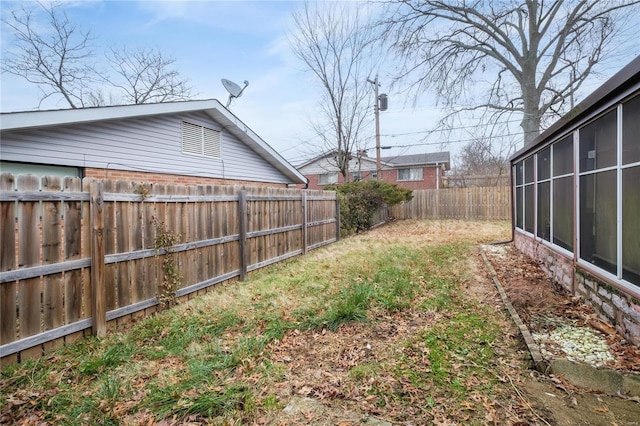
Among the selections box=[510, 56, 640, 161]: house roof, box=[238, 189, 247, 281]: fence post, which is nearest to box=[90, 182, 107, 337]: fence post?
box=[238, 189, 247, 281]: fence post

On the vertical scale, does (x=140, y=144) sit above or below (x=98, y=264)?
above

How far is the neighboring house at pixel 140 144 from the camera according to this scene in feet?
19.5

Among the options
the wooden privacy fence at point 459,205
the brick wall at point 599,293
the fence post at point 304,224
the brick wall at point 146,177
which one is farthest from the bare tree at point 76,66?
the brick wall at point 599,293

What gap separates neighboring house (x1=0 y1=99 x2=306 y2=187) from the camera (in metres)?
5.95

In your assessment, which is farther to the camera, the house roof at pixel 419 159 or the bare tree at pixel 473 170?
the bare tree at pixel 473 170

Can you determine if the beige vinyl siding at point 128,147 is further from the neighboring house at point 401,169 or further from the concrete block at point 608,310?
the neighboring house at point 401,169

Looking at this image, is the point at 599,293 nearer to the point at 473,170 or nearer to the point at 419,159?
the point at 419,159

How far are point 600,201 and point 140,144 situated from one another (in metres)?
8.85

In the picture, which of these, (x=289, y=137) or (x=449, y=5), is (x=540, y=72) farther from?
(x=289, y=137)

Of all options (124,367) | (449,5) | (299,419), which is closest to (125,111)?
(124,367)

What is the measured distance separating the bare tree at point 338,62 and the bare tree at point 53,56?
10553 mm

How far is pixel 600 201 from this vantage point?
12.9 feet

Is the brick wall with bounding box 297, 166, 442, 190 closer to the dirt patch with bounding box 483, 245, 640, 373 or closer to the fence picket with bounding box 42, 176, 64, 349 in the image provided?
A: the dirt patch with bounding box 483, 245, 640, 373

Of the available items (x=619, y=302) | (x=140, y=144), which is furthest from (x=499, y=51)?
(x=140, y=144)
